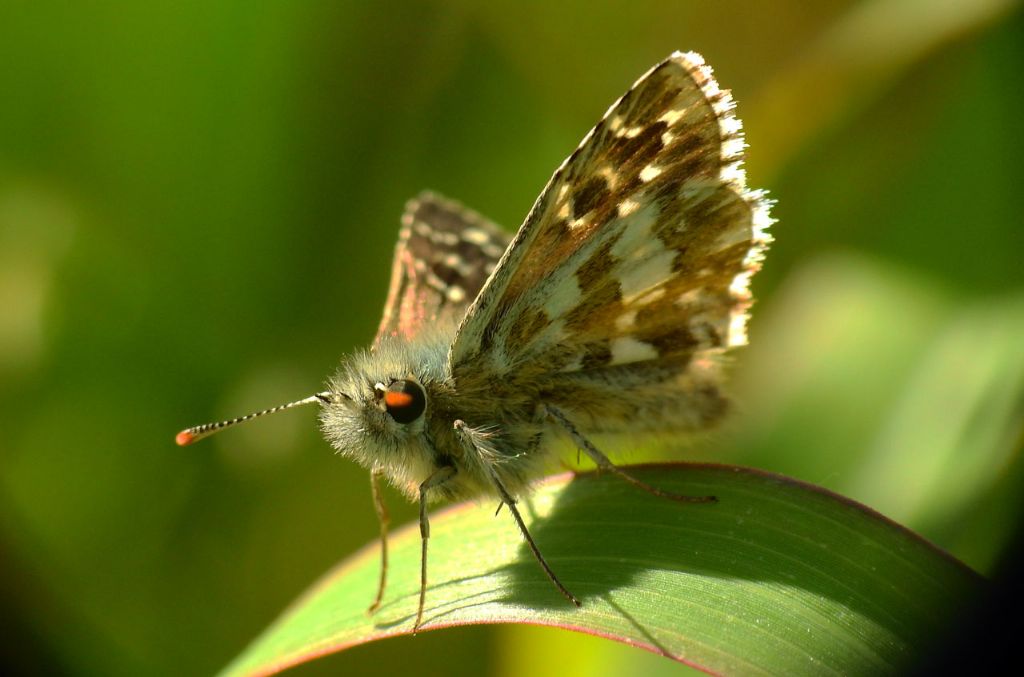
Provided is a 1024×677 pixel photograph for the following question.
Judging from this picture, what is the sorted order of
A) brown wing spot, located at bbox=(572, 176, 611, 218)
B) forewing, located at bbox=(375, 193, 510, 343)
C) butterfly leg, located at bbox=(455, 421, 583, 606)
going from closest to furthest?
butterfly leg, located at bbox=(455, 421, 583, 606) → brown wing spot, located at bbox=(572, 176, 611, 218) → forewing, located at bbox=(375, 193, 510, 343)

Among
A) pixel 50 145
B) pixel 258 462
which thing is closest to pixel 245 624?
pixel 258 462

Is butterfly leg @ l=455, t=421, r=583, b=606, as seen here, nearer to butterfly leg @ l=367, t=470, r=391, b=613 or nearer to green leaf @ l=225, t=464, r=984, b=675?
green leaf @ l=225, t=464, r=984, b=675

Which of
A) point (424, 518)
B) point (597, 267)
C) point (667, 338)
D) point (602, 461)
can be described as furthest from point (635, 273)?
point (424, 518)

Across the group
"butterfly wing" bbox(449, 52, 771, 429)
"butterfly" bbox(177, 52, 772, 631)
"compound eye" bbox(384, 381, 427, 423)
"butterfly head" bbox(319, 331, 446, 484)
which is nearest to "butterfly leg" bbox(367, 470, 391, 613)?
"butterfly" bbox(177, 52, 772, 631)

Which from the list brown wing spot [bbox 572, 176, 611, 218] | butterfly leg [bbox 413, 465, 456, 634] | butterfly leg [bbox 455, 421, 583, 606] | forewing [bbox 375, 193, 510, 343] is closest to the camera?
butterfly leg [bbox 455, 421, 583, 606]

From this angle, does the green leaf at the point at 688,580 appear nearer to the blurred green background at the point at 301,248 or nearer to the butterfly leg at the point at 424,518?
the butterfly leg at the point at 424,518

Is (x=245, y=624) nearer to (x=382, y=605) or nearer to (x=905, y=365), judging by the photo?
(x=382, y=605)

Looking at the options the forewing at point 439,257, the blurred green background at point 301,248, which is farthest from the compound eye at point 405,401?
the blurred green background at point 301,248

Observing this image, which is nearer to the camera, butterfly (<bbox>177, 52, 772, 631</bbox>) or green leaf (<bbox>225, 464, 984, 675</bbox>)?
green leaf (<bbox>225, 464, 984, 675</bbox>)
